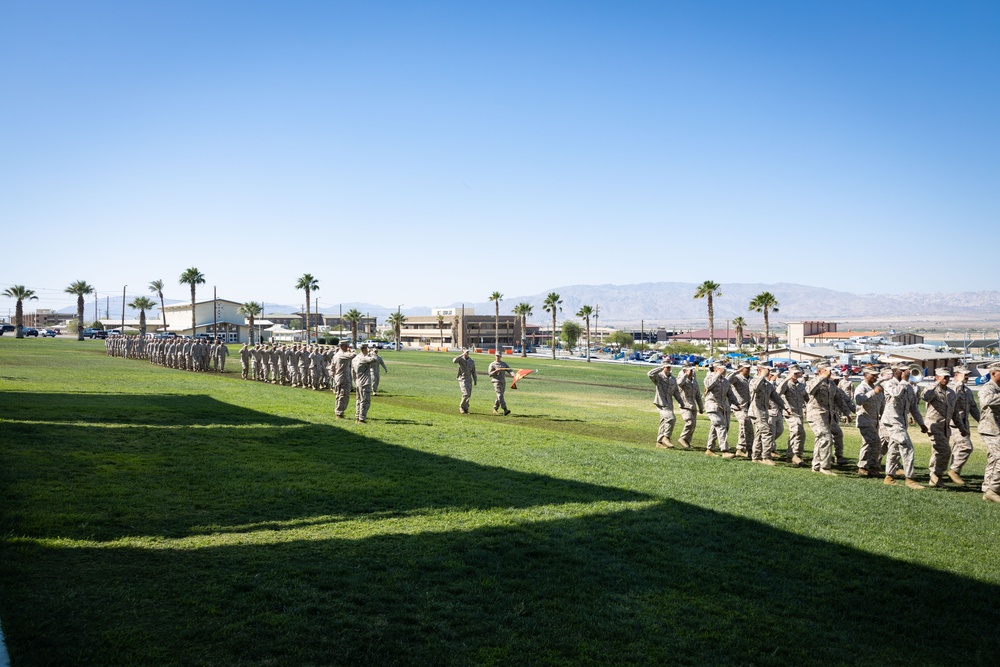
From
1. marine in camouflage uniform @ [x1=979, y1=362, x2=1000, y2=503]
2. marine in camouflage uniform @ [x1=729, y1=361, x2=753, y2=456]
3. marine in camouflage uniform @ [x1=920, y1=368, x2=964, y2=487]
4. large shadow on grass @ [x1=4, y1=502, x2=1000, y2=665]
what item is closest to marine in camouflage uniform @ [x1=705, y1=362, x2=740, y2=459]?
marine in camouflage uniform @ [x1=729, y1=361, x2=753, y2=456]

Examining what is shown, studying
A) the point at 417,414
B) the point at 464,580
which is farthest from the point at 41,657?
the point at 417,414

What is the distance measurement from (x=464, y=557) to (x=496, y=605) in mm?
1392

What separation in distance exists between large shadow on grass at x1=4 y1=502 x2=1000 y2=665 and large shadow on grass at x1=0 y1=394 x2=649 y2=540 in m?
1.31

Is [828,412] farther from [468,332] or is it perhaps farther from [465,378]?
[468,332]

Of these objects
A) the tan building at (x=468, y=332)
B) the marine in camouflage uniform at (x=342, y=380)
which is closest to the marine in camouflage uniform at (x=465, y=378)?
the marine in camouflage uniform at (x=342, y=380)

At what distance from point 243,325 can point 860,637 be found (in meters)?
137

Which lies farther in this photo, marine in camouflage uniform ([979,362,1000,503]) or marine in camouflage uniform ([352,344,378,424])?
marine in camouflage uniform ([352,344,378,424])

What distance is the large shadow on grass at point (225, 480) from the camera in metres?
9.35

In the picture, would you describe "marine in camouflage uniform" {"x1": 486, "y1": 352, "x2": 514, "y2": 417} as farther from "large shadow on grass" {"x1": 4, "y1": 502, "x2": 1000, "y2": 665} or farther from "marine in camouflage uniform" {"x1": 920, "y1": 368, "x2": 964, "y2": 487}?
"large shadow on grass" {"x1": 4, "y1": 502, "x2": 1000, "y2": 665}

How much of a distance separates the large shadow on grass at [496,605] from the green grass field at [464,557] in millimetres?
29

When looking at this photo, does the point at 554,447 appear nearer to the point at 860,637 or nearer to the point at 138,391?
the point at 860,637

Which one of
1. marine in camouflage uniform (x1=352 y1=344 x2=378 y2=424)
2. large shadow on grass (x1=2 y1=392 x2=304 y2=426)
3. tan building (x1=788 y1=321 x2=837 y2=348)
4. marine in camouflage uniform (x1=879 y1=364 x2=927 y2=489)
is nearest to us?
marine in camouflage uniform (x1=879 y1=364 x2=927 y2=489)

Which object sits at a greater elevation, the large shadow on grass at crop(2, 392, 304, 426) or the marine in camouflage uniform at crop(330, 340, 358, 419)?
the marine in camouflage uniform at crop(330, 340, 358, 419)

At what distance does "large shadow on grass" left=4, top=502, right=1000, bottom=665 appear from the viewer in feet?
19.2
